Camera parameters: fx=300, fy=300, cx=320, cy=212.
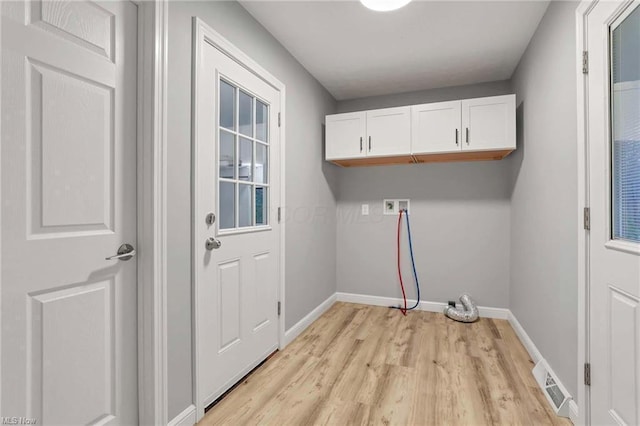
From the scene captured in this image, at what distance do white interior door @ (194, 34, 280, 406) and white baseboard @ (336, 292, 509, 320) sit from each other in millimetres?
1457

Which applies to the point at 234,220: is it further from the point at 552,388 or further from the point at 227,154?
the point at 552,388

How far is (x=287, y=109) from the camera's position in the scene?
2.59 meters

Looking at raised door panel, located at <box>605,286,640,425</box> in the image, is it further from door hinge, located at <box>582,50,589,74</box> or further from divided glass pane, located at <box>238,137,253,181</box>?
divided glass pane, located at <box>238,137,253,181</box>

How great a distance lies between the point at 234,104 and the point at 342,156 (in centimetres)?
146

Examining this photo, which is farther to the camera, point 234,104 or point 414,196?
point 414,196

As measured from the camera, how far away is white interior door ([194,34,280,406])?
168cm

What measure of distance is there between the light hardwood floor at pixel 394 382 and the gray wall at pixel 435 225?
57 centimetres

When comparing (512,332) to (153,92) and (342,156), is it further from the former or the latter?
(153,92)

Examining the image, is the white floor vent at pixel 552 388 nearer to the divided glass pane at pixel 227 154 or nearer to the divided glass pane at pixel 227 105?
the divided glass pane at pixel 227 154

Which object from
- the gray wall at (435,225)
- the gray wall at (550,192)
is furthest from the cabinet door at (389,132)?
the gray wall at (550,192)

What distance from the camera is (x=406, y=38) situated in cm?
235

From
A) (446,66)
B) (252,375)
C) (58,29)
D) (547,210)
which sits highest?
(446,66)

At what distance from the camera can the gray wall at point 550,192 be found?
165cm

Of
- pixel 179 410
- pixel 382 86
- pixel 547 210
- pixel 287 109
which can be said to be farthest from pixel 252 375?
pixel 382 86
